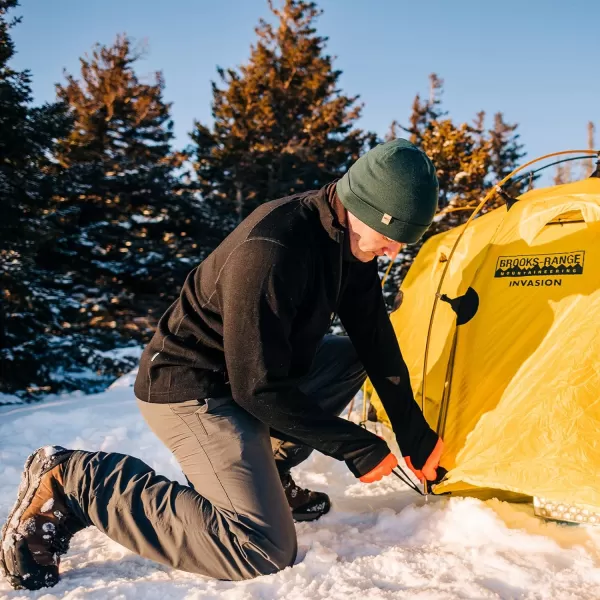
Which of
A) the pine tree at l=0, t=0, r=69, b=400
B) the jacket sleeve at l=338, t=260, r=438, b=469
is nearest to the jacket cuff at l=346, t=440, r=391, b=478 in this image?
the jacket sleeve at l=338, t=260, r=438, b=469

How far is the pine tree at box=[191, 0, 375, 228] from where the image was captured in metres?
15.4

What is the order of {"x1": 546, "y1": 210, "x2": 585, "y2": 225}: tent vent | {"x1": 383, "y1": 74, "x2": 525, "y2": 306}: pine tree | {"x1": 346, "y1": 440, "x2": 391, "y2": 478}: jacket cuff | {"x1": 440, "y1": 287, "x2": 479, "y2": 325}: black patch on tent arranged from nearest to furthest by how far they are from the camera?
{"x1": 346, "y1": 440, "x2": 391, "y2": 478}: jacket cuff, {"x1": 546, "y1": 210, "x2": 585, "y2": 225}: tent vent, {"x1": 440, "y1": 287, "x2": 479, "y2": 325}: black patch on tent, {"x1": 383, "y1": 74, "x2": 525, "y2": 306}: pine tree

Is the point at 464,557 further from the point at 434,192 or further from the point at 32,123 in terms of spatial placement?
the point at 32,123

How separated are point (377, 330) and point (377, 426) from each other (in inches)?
57.7

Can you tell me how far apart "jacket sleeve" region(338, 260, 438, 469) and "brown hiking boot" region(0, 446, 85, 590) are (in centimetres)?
130

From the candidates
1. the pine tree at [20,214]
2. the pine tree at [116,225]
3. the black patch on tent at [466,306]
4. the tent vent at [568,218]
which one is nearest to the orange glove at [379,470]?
the black patch on tent at [466,306]

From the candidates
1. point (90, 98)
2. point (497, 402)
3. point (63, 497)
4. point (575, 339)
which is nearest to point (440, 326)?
point (497, 402)

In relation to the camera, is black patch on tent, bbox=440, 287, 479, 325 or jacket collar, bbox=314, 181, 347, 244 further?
black patch on tent, bbox=440, 287, 479, 325

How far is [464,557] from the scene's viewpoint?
192 cm

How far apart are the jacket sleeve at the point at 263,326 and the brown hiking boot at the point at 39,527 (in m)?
A: 0.75

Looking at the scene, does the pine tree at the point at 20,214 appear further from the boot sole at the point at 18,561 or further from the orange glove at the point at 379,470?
the orange glove at the point at 379,470

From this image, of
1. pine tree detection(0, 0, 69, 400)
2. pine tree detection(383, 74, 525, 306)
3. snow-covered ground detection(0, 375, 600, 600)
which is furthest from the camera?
pine tree detection(383, 74, 525, 306)

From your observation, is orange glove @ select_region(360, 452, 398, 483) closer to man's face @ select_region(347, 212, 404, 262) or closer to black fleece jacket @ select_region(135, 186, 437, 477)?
black fleece jacket @ select_region(135, 186, 437, 477)

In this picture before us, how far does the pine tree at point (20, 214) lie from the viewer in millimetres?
8156
